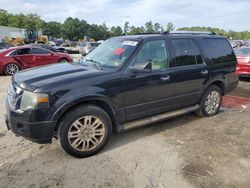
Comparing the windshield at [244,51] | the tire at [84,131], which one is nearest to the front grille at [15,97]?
the tire at [84,131]

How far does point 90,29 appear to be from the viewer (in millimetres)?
100000

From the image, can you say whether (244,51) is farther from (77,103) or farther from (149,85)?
(77,103)

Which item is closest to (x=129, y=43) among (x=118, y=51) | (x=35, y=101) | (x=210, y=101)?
(x=118, y=51)

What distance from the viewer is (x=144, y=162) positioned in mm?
3803

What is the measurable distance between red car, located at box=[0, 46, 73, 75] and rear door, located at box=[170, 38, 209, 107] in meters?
9.63

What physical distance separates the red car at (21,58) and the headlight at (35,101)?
9685 millimetres

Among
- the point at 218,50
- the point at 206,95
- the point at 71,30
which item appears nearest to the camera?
the point at 206,95

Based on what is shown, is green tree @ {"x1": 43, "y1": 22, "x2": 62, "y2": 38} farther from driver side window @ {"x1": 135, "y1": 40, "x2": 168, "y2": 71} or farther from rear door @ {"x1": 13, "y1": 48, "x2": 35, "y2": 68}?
driver side window @ {"x1": 135, "y1": 40, "x2": 168, "y2": 71}

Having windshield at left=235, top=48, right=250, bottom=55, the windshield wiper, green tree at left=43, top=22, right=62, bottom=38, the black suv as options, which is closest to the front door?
the black suv

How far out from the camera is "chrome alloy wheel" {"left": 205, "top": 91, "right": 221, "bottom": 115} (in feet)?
18.9

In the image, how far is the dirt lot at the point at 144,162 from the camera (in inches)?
132

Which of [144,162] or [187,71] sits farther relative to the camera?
[187,71]

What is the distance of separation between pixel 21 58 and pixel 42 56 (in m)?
1.05

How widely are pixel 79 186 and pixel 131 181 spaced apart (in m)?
0.66
